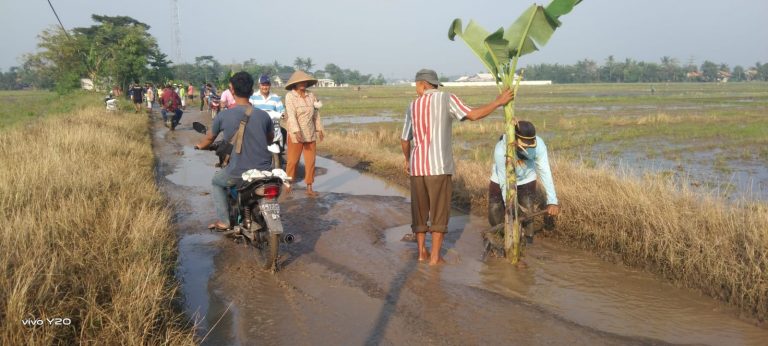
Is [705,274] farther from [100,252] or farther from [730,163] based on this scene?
[730,163]

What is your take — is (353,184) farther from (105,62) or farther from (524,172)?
(105,62)

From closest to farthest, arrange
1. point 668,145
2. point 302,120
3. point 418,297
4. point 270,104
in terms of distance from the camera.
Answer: point 418,297
point 302,120
point 270,104
point 668,145

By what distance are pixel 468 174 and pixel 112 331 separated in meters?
6.39

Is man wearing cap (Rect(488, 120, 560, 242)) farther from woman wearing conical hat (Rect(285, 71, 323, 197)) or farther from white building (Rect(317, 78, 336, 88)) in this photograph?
white building (Rect(317, 78, 336, 88))

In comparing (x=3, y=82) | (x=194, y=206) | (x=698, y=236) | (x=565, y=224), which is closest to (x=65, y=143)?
(x=194, y=206)

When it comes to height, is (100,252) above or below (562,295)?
above

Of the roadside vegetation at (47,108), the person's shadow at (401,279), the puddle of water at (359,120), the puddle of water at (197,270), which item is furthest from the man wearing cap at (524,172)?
the puddle of water at (359,120)

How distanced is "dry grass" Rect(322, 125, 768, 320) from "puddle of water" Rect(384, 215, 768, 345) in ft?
0.51

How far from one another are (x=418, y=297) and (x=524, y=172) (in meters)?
1.97

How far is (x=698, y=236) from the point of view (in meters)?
4.77

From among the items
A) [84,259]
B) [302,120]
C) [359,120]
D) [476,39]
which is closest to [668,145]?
[302,120]

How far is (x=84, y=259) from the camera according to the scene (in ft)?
12.5

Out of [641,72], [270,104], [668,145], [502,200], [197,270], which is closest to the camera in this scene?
[197,270]

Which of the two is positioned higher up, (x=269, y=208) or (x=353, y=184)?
(x=269, y=208)
